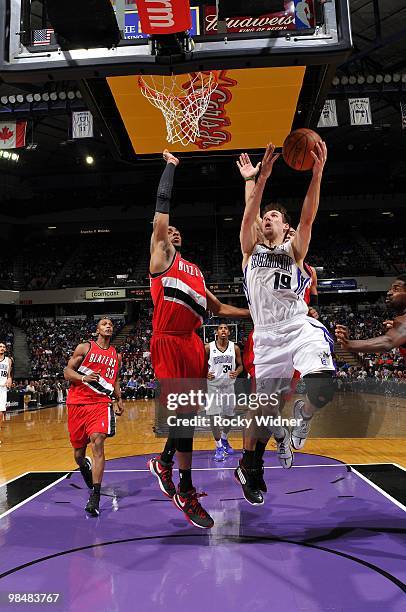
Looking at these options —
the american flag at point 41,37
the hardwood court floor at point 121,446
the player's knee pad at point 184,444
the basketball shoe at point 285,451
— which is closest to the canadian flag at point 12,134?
the hardwood court floor at point 121,446

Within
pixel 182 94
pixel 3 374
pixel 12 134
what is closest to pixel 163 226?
pixel 182 94

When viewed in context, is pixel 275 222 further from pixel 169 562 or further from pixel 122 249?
pixel 122 249

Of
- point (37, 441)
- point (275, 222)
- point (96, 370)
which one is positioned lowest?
point (37, 441)

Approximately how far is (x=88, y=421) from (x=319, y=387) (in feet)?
9.17

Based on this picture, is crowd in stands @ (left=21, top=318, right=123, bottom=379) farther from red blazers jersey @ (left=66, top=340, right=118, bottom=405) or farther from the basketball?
the basketball

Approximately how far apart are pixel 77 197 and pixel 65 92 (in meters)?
15.0

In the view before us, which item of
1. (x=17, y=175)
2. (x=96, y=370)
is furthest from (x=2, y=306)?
(x=96, y=370)

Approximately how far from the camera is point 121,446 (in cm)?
953

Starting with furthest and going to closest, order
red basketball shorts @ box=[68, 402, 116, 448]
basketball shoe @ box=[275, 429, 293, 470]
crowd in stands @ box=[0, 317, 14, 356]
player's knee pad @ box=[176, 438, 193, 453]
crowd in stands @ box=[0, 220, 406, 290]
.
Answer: crowd in stands @ box=[0, 220, 406, 290], crowd in stands @ box=[0, 317, 14, 356], red basketball shorts @ box=[68, 402, 116, 448], basketball shoe @ box=[275, 429, 293, 470], player's knee pad @ box=[176, 438, 193, 453]

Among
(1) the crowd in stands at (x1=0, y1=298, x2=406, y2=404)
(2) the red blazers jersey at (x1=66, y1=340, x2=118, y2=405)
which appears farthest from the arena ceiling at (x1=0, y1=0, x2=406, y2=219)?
(2) the red blazers jersey at (x1=66, y1=340, x2=118, y2=405)

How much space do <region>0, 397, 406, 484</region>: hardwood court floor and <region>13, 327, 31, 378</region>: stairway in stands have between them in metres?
14.0

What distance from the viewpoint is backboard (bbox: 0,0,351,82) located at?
12.4 ft

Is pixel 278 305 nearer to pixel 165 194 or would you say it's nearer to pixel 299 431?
pixel 299 431

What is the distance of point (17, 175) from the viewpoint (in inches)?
1050
